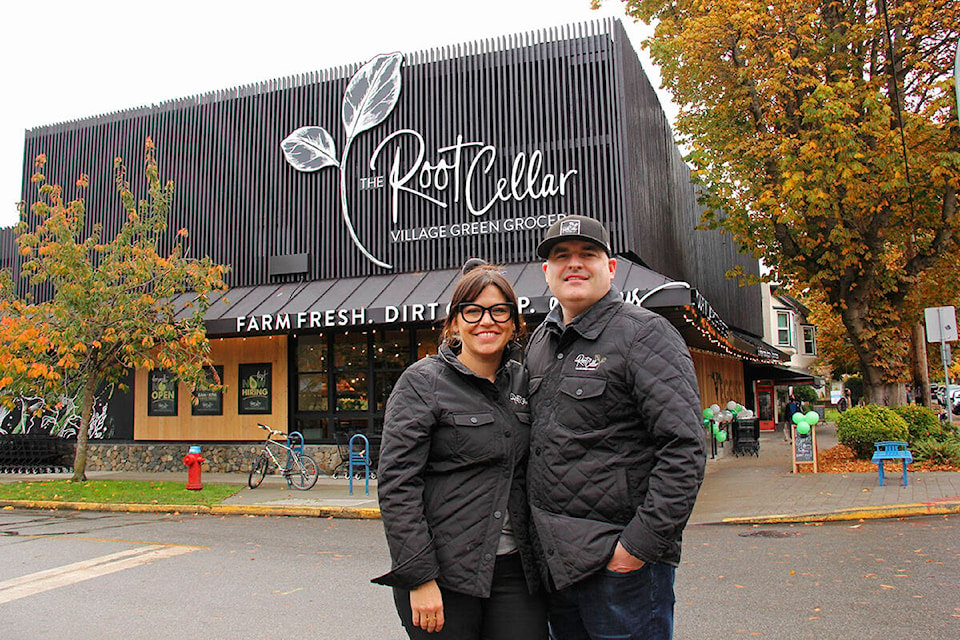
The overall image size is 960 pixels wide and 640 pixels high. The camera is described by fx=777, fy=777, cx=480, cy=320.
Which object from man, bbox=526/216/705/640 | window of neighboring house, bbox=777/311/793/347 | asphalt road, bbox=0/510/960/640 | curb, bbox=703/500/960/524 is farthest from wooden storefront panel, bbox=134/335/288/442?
window of neighboring house, bbox=777/311/793/347

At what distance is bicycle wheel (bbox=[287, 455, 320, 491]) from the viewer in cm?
1404

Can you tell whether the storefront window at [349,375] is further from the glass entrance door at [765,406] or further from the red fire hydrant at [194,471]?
the glass entrance door at [765,406]

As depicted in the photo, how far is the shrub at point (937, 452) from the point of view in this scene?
44.5 ft

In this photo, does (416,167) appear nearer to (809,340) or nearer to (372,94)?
(372,94)

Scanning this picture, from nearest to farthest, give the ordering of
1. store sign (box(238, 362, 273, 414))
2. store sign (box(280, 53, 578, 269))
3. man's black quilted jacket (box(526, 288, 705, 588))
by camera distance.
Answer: man's black quilted jacket (box(526, 288, 705, 588))
store sign (box(280, 53, 578, 269))
store sign (box(238, 362, 273, 414))

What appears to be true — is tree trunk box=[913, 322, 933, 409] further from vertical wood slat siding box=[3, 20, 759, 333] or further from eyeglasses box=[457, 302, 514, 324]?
eyeglasses box=[457, 302, 514, 324]

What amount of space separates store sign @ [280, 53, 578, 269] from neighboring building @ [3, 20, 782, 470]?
0.04m

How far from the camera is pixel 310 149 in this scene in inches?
701

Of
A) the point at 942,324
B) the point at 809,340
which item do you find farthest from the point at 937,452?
the point at 809,340

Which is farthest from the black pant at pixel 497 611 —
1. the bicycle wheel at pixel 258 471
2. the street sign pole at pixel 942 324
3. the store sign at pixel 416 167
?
the store sign at pixel 416 167

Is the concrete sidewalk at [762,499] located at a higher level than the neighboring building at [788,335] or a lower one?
lower

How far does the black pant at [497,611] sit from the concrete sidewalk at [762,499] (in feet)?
26.0

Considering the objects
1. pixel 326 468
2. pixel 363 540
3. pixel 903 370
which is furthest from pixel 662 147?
pixel 363 540

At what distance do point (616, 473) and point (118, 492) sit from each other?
43.9ft
